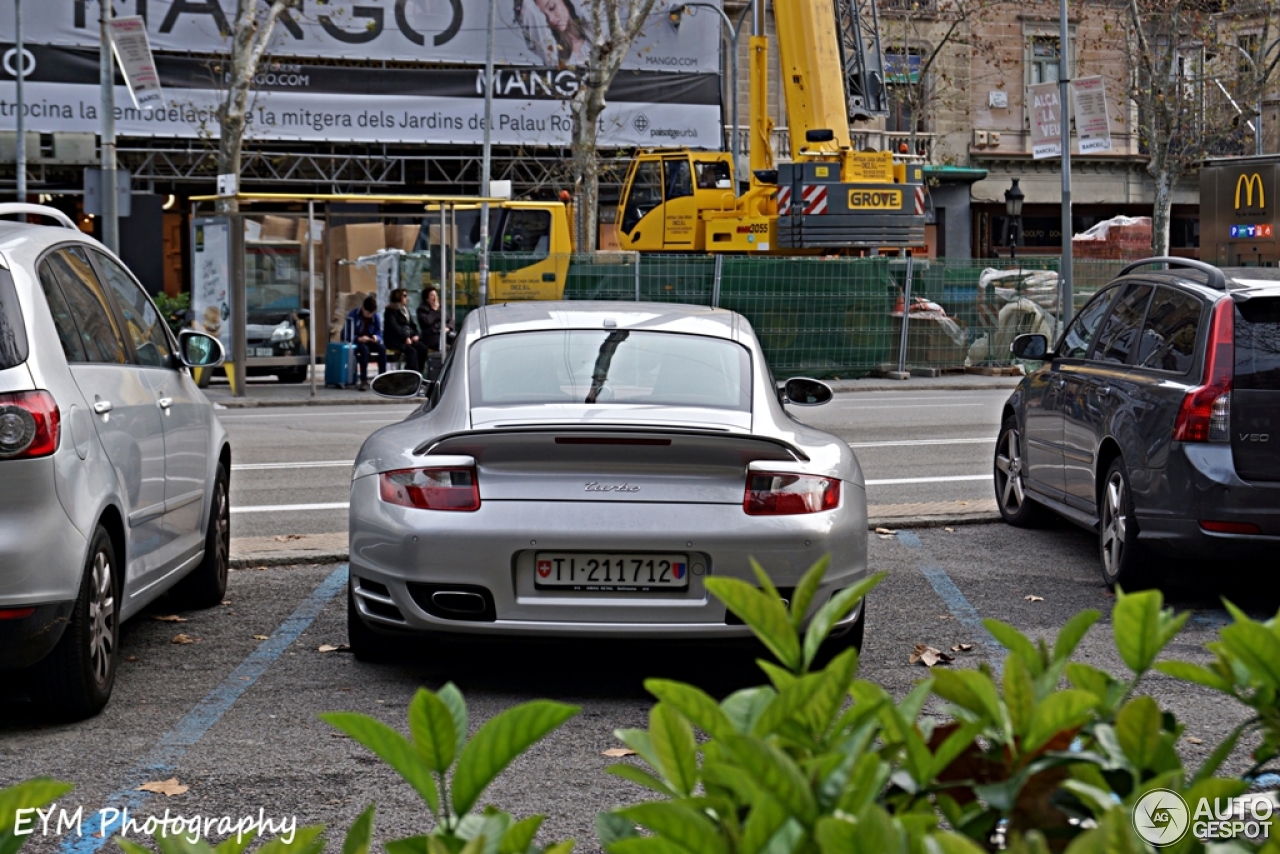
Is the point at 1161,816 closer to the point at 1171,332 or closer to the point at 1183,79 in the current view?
the point at 1171,332

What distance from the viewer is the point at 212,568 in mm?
7801

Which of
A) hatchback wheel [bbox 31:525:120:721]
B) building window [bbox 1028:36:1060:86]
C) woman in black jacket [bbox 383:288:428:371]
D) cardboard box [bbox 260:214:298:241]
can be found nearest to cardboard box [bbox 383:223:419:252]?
woman in black jacket [bbox 383:288:428:371]

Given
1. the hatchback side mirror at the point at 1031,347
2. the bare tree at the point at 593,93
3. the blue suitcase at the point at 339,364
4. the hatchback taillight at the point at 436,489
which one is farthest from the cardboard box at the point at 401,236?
the hatchback taillight at the point at 436,489

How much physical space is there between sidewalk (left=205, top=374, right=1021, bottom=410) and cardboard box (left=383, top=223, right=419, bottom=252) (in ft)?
8.07

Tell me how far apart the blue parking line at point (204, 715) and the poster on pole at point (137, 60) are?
13.6 m

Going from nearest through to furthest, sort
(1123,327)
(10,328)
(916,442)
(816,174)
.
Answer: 1. (10,328)
2. (1123,327)
3. (916,442)
4. (816,174)

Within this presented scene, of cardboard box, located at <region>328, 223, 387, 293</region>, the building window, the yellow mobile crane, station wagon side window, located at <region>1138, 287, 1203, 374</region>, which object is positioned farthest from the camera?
the building window

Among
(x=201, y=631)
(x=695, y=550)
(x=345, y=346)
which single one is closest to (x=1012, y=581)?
(x=695, y=550)

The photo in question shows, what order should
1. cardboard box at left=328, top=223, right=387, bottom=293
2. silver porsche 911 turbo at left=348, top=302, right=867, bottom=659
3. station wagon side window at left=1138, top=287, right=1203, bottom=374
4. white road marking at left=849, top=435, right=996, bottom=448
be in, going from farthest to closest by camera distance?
1. cardboard box at left=328, top=223, right=387, bottom=293
2. white road marking at left=849, top=435, right=996, bottom=448
3. station wagon side window at left=1138, top=287, right=1203, bottom=374
4. silver porsche 911 turbo at left=348, top=302, right=867, bottom=659

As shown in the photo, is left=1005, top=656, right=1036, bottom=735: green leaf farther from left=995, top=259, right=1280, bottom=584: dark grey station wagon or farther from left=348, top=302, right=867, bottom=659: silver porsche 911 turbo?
left=995, top=259, right=1280, bottom=584: dark grey station wagon

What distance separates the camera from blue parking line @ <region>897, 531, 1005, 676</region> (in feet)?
22.9

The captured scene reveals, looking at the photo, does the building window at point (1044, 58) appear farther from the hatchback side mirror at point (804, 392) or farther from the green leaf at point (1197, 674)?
the green leaf at point (1197, 674)

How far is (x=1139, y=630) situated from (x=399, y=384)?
6546mm

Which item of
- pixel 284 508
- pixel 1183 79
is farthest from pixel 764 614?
pixel 1183 79
